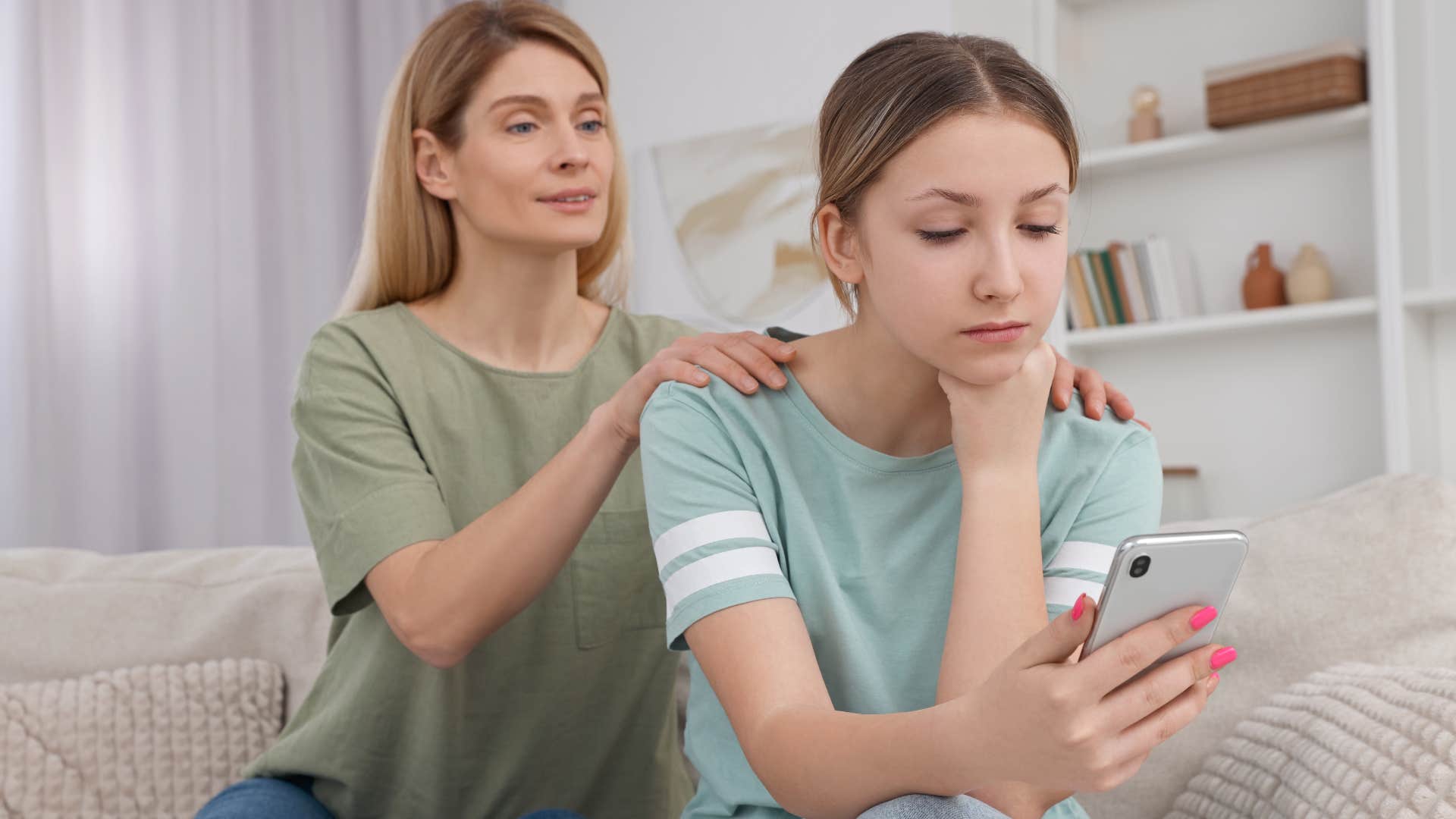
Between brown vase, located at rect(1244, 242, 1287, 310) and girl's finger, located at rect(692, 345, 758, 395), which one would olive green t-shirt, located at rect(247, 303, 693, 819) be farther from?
brown vase, located at rect(1244, 242, 1287, 310)

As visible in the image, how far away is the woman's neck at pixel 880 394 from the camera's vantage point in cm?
109

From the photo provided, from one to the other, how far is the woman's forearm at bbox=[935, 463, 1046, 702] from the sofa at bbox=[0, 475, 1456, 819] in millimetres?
286

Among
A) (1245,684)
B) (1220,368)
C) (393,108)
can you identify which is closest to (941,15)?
(1220,368)

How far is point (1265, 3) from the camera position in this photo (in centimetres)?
346

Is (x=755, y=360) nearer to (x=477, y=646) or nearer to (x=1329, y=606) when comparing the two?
(x=477, y=646)

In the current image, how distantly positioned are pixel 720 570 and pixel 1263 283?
2.81 metres

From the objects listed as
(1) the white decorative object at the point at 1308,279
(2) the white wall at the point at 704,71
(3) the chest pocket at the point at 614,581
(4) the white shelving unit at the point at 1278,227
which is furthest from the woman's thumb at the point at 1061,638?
(2) the white wall at the point at 704,71

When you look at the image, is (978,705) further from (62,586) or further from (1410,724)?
(62,586)

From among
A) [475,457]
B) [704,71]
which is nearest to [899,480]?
[475,457]

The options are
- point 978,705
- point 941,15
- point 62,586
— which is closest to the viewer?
point 978,705

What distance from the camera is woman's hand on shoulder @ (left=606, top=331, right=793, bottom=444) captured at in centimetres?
110

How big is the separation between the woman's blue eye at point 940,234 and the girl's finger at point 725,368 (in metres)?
0.21

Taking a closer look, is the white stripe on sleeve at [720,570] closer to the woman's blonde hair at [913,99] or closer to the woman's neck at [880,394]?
the woman's neck at [880,394]

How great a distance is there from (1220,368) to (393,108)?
2.72 meters
